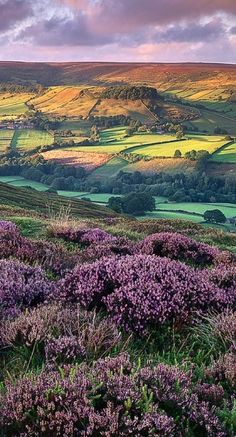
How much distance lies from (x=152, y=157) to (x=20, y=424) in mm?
156628

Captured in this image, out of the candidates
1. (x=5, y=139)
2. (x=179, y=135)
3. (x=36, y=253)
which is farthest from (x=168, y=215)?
(x=5, y=139)

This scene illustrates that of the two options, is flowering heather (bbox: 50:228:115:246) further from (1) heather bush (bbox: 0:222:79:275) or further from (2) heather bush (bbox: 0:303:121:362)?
(2) heather bush (bbox: 0:303:121:362)

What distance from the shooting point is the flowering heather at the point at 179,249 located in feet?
32.7

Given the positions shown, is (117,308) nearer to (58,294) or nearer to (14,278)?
(58,294)

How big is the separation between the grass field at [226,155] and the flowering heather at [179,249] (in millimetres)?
142566

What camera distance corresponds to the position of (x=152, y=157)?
15800cm

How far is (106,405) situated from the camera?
11.4 feet

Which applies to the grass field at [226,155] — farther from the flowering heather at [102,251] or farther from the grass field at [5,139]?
the flowering heather at [102,251]

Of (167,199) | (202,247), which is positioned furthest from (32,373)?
(167,199)

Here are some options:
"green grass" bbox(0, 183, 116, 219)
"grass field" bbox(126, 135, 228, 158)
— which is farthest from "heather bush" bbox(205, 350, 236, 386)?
"grass field" bbox(126, 135, 228, 158)

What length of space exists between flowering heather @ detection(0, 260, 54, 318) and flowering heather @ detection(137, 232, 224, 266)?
3705mm

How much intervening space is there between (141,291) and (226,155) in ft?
511

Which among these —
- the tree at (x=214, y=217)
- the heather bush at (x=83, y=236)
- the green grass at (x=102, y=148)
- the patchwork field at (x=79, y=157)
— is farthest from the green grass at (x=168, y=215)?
the green grass at (x=102, y=148)

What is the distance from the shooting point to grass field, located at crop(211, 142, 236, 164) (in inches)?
5984
